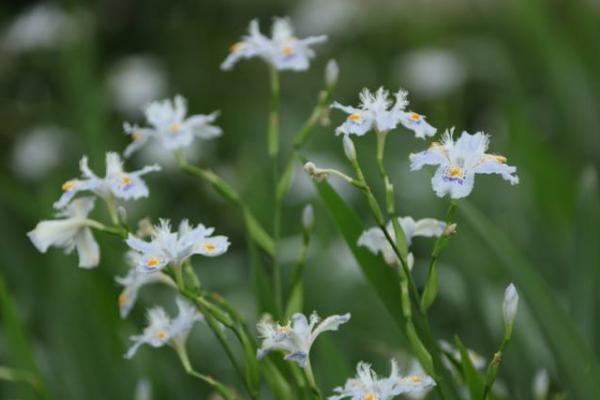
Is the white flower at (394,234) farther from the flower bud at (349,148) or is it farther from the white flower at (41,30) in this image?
the white flower at (41,30)

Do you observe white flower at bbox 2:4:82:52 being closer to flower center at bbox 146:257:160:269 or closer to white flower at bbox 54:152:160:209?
white flower at bbox 54:152:160:209

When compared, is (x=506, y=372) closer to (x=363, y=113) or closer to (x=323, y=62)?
(x=363, y=113)

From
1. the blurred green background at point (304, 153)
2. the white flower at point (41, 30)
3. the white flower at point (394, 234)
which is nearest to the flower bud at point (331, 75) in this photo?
the white flower at point (394, 234)

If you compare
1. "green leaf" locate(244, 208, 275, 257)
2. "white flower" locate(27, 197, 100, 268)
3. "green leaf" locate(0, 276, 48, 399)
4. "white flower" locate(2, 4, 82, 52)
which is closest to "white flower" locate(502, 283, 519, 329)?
"green leaf" locate(244, 208, 275, 257)

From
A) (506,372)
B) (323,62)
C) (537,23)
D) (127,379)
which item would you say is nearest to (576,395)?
(506,372)

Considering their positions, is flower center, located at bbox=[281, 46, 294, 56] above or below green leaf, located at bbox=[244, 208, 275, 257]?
above

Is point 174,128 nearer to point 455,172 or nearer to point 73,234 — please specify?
point 73,234

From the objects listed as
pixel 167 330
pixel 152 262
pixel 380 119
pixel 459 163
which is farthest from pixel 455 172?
pixel 167 330
